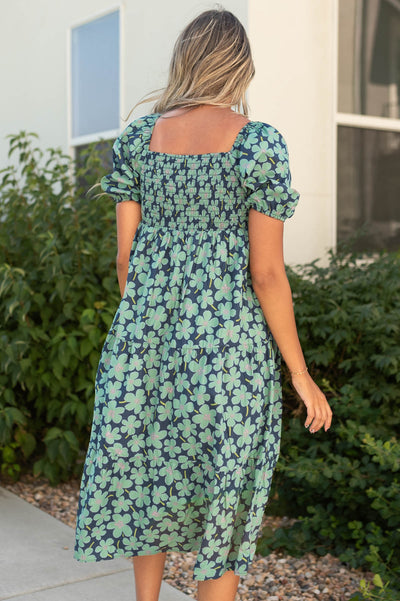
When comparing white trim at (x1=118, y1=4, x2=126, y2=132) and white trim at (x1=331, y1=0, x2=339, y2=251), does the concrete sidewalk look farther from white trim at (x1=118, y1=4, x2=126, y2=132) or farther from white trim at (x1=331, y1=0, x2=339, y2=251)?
white trim at (x1=118, y1=4, x2=126, y2=132)

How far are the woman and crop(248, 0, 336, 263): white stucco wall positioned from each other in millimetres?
2070

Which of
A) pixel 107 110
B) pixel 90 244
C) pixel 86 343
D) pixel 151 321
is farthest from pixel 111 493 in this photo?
pixel 107 110

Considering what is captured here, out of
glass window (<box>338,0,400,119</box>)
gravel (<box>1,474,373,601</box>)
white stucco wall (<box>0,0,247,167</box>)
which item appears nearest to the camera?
gravel (<box>1,474,373,601</box>)

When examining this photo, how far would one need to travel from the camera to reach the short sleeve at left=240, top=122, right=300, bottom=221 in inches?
79.9

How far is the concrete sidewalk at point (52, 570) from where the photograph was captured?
9.57 feet

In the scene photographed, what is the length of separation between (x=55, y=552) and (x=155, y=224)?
5.79 feet

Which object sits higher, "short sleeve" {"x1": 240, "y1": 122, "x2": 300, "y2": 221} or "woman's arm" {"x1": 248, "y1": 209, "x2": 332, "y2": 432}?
"short sleeve" {"x1": 240, "y1": 122, "x2": 300, "y2": 221}

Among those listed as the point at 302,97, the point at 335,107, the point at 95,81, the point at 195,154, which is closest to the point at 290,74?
the point at 302,97

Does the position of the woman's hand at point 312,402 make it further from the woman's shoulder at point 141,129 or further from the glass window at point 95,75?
the glass window at point 95,75

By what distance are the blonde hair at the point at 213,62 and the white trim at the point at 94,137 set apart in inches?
128

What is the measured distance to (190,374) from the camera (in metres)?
2.11

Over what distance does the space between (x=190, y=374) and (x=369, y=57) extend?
3.30 m

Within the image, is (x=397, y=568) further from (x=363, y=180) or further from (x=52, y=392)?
(x=363, y=180)

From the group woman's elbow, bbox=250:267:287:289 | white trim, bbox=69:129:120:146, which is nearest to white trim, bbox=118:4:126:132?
white trim, bbox=69:129:120:146
